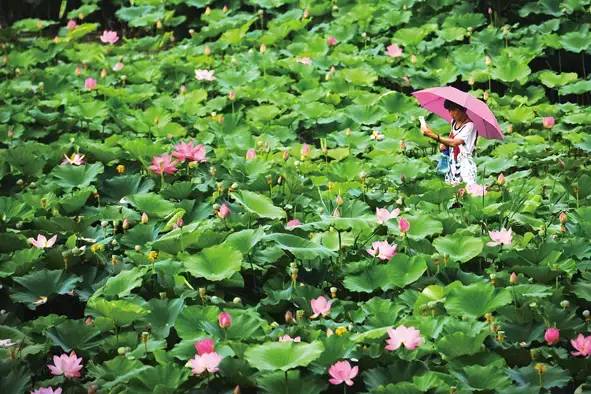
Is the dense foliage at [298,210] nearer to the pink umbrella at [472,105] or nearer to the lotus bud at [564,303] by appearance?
the lotus bud at [564,303]

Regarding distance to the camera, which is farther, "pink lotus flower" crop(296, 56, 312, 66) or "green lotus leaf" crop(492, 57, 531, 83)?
"pink lotus flower" crop(296, 56, 312, 66)

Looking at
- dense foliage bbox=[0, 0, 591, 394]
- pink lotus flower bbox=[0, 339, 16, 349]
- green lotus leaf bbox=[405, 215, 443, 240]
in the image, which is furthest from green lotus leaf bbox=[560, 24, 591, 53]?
pink lotus flower bbox=[0, 339, 16, 349]

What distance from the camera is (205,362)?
7.97 ft

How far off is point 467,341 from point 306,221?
106 cm

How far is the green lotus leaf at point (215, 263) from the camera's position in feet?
9.62

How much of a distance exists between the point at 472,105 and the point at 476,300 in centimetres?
118

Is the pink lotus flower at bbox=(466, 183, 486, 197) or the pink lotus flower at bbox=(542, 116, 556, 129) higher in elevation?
the pink lotus flower at bbox=(466, 183, 486, 197)

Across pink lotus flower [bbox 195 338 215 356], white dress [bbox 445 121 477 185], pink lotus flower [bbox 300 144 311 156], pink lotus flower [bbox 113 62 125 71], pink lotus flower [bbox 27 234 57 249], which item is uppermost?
pink lotus flower [bbox 195 338 215 356]

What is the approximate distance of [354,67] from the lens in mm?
5266

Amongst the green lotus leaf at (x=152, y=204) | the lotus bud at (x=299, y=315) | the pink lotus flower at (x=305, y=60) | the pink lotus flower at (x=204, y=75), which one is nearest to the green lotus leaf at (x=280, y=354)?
the lotus bud at (x=299, y=315)

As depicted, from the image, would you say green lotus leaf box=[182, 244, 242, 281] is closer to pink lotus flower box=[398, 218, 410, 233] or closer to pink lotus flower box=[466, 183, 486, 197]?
pink lotus flower box=[398, 218, 410, 233]

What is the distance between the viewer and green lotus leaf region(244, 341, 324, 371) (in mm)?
2428

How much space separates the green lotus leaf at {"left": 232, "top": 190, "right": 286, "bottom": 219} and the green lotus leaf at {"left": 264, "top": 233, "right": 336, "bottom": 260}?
213mm

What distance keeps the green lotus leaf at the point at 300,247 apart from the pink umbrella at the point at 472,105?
1.00 m
